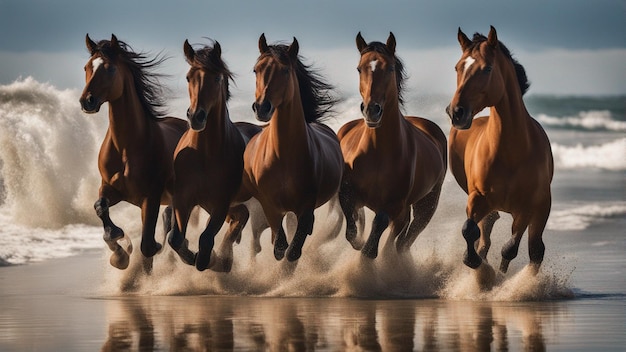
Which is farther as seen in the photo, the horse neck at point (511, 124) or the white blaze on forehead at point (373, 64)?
the white blaze on forehead at point (373, 64)

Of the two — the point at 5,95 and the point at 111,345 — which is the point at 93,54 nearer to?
the point at 111,345

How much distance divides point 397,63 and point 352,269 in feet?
5.77

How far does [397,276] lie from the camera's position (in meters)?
12.8

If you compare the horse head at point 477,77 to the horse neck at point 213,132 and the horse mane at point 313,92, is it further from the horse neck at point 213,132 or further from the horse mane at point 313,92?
the horse neck at point 213,132

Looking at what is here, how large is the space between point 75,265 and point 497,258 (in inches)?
181

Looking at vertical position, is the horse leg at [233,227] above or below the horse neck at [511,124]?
below

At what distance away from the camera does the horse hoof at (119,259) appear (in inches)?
512

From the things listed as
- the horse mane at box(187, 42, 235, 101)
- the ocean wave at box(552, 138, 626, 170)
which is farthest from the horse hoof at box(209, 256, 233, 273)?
the ocean wave at box(552, 138, 626, 170)

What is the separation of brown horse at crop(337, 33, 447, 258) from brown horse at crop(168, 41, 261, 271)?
3.39 feet

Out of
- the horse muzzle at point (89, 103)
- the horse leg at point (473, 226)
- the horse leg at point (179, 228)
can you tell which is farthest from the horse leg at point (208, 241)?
the horse leg at point (473, 226)

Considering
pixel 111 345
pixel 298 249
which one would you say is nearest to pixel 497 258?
pixel 298 249

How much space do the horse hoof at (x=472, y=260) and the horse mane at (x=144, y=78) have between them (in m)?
3.02

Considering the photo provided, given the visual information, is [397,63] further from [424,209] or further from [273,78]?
[424,209]

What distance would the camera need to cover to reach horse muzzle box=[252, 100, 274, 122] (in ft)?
38.2
